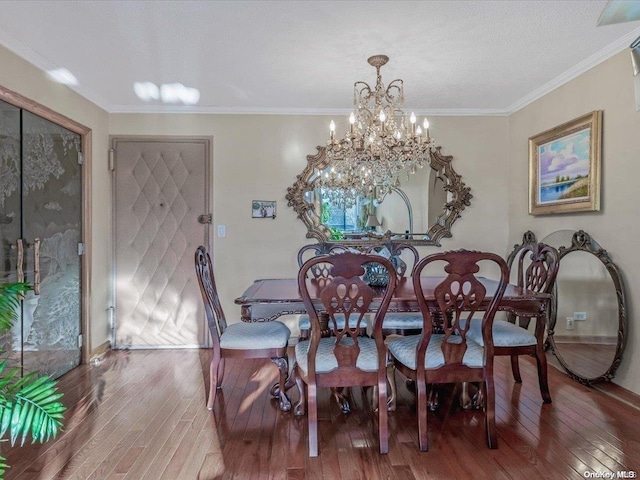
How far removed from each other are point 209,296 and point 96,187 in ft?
6.18

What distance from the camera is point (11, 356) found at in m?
2.52

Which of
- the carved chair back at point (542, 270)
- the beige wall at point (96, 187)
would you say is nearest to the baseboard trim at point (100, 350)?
the beige wall at point (96, 187)

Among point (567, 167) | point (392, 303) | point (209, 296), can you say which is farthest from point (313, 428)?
point (567, 167)

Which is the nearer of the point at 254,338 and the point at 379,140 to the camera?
the point at 254,338

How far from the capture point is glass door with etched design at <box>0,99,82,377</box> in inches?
100

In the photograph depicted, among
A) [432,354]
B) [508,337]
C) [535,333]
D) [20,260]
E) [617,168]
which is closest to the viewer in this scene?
[432,354]

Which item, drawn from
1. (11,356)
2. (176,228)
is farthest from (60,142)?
(11,356)

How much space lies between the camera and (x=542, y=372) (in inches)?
96.7

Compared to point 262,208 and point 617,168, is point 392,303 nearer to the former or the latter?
point 617,168

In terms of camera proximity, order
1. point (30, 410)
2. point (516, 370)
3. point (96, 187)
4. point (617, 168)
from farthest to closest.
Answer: point (96, 187) → point (516, 370) → point (617, 168) → point (30, 410)

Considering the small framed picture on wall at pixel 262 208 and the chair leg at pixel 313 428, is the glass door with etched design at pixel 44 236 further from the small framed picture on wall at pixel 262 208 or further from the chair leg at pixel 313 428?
the chair leg at pixel 313 428

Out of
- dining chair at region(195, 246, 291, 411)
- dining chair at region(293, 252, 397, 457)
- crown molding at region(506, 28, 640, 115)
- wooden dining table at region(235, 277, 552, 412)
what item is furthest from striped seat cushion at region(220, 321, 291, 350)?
crown molding at region(506, 28, 640, 115)

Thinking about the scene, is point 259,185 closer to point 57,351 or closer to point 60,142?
point 60,142

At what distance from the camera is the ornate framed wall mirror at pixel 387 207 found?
382 cm
